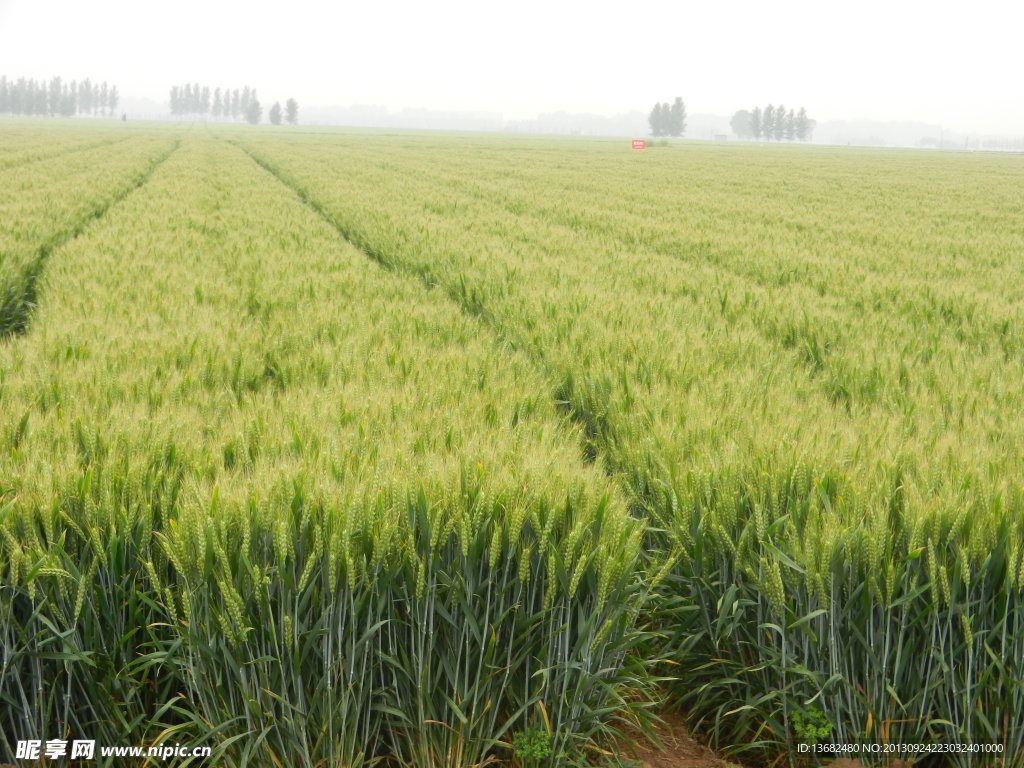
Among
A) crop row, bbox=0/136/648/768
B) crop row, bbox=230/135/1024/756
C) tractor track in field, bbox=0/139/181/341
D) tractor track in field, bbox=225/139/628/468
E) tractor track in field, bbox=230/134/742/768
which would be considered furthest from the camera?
tractor track in field, bbox=0/139/181/341

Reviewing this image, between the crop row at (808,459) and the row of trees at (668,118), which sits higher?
the row of trees at (668,118)

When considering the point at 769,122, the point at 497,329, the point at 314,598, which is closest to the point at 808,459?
the point at 314,598

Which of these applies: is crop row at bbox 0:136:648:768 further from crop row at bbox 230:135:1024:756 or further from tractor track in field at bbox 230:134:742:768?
crop row at bbox 230:135:1024:756

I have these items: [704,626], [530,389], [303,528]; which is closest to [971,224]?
[530,389]

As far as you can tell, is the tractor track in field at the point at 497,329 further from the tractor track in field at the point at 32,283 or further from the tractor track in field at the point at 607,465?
the tractor track in field at the point at 32,283

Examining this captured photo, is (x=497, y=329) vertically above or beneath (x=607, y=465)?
above

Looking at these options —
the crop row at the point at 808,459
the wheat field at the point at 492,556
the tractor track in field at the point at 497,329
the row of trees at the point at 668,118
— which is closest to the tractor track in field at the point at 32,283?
the wheat field at the point at 492,556

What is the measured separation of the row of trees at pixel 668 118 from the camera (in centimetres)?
16075

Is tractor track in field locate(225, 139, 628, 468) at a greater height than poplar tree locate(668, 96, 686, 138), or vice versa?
poplar tree locate(668, 96, 686, 138)

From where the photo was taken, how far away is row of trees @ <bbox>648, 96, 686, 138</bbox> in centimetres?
16075

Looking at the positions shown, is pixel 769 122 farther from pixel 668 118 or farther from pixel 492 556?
pixel 492 556

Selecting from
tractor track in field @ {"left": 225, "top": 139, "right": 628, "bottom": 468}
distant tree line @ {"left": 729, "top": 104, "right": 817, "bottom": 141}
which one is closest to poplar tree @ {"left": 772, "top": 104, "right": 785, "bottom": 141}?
distant tree line @ {"left": 729, "top": 104, "right": 817, "bottom": 141}

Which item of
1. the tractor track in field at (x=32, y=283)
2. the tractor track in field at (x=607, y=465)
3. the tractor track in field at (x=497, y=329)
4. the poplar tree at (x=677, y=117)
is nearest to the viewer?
the tractor track in field at (x=607, y=465)

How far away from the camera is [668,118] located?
533 ft
